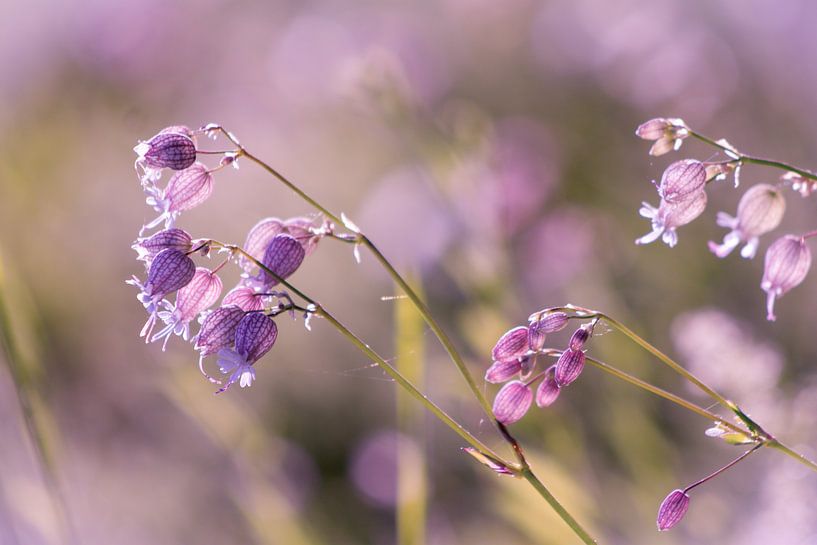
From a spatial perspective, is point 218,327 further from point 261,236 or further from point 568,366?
point 568,366

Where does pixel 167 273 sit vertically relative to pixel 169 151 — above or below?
below

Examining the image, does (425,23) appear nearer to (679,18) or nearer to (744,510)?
(679,18)

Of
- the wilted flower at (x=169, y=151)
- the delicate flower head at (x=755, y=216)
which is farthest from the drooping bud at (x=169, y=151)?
the delicate flower head at (x=755, y=216)

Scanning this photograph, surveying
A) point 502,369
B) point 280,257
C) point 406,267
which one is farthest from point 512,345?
point 406,267

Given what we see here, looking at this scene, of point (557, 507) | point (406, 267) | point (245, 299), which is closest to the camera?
point (557, 507)

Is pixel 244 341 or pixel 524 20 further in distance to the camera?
pixel 524 20

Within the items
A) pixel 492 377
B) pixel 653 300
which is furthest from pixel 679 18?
pixel 492 377

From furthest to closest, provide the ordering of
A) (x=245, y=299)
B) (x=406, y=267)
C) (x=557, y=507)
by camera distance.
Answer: (x=406, y=267), (x=245, y=299), (x=557, y=507)
